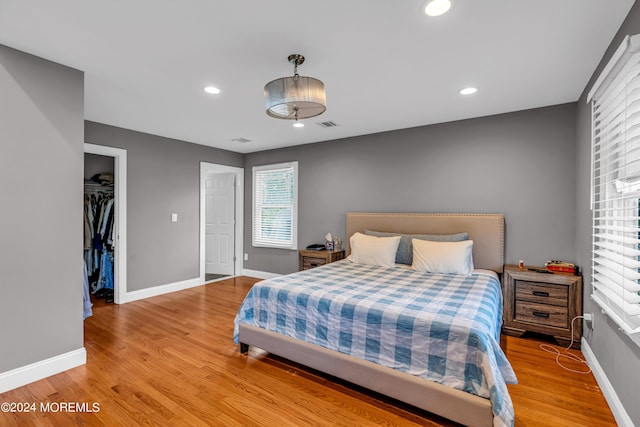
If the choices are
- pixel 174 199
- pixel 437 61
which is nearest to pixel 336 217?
pixel 174 199

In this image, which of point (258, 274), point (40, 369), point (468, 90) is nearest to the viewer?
point (40, 369)

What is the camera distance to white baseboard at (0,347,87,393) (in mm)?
2159

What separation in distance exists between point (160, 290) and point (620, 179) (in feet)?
17.5

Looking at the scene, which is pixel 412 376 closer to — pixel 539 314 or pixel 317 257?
pixel 539 314

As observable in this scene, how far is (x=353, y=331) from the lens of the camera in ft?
7.16

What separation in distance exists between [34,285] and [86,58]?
1.77m

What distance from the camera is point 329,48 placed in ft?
7.05

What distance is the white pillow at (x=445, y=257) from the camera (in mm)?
3236

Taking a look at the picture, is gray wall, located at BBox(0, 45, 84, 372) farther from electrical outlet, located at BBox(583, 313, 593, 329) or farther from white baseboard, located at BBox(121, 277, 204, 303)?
electrical outlet, located at BBox(583, 313, 593, 329)

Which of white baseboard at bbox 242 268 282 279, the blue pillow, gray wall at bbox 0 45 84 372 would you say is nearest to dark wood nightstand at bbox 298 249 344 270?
the blue pillow

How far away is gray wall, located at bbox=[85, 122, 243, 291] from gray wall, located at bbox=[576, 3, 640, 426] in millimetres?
5089

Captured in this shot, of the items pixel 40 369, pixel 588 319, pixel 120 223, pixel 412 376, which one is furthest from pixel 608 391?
pixel 120 223

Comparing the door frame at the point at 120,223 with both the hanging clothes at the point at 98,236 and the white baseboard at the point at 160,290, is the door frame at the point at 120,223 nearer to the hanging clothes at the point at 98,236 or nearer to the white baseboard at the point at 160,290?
the white baseboard at the point at 160,290

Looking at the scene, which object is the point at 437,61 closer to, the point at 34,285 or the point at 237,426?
the point at 237,426
